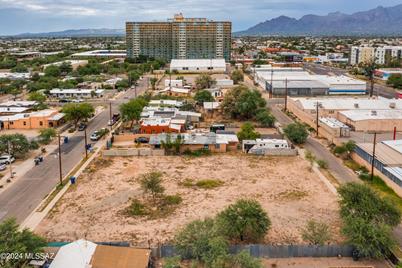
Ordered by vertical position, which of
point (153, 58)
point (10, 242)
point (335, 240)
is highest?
point (153, 58)

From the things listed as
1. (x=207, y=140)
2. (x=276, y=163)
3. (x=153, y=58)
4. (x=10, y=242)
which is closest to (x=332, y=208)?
(x=276, y=163)

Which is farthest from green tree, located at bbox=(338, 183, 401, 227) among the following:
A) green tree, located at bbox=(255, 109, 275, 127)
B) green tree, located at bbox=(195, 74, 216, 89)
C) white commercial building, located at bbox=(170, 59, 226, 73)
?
white commercial building, located at bbox=(170, 59, 226, 73)

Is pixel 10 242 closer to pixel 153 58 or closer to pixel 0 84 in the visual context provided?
pixel 0 84

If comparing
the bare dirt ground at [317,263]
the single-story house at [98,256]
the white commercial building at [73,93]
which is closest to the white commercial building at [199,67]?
the white commercial building at [73,93]

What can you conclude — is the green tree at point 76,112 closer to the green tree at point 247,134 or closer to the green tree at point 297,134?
the green tree at point 247,134

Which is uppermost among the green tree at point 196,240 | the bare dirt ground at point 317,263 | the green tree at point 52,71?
the green tree at point 52,71

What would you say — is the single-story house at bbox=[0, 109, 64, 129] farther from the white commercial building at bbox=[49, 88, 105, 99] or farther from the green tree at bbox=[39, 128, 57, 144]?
the white commercial building at bbox=[49, 88, 105, 99]
